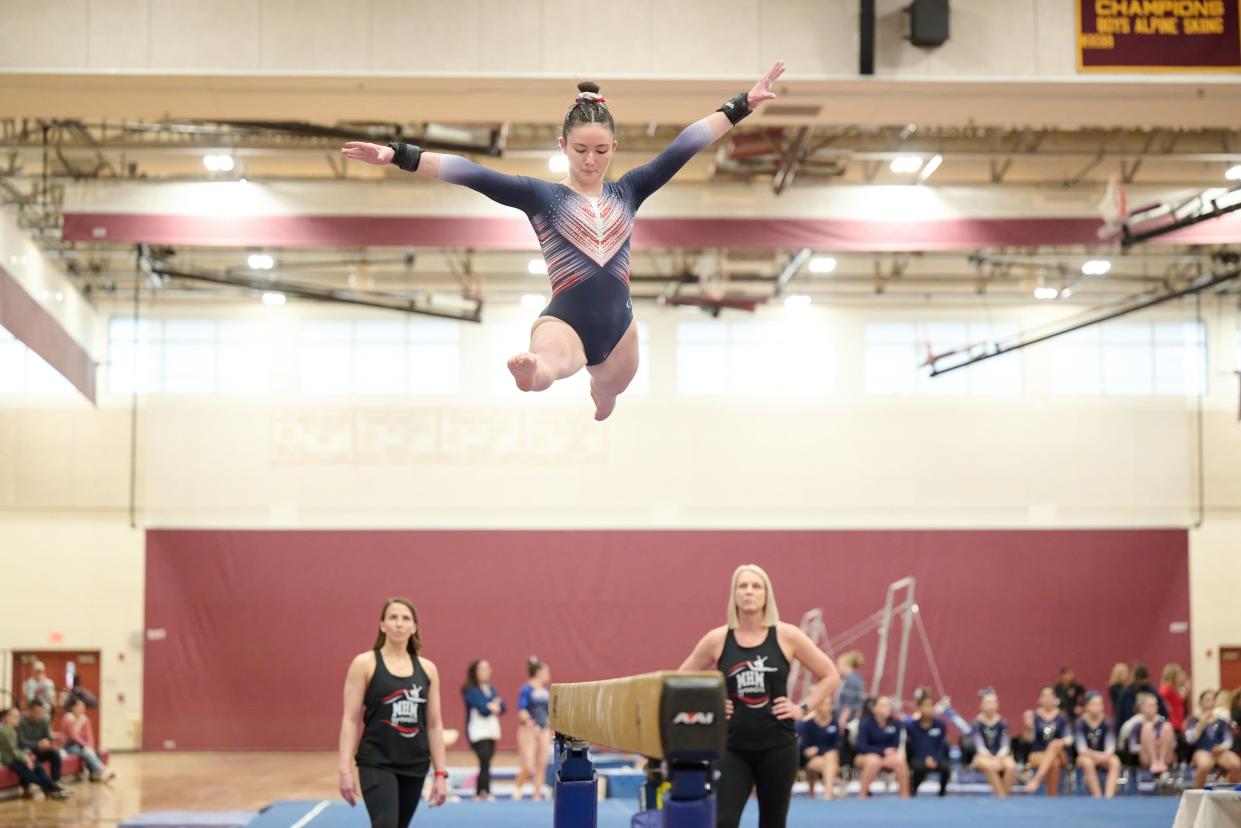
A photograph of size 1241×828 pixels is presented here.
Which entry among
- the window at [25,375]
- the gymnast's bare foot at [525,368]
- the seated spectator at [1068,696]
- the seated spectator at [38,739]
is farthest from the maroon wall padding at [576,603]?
the gymnast's bare foot at [525,368]

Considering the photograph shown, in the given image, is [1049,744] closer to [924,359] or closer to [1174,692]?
[1174,692]

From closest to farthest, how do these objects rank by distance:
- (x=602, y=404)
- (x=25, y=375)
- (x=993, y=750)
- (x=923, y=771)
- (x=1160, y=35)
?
(x=602, y=404) → (x=1160, y=35) → (x=923, y=771) → (x=993, y=750) → (x=25, y=375)

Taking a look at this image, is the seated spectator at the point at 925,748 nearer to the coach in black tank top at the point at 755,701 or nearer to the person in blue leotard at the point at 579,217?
the coach in black tank top at the point at 755,701

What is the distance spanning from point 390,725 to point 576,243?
284cm

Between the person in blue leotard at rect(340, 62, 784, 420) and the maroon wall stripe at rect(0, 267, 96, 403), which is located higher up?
the maroon wall stripe at rect(0, 267, 96, 403)

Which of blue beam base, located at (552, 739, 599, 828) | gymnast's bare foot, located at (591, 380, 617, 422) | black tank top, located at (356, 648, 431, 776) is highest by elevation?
gymnast's bare foot, located at (591, 380, 617, 422)

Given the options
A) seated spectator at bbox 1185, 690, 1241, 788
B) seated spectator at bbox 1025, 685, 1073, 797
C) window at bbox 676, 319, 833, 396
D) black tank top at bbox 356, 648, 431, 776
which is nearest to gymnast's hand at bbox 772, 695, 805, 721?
black tank top at bbox 356, 648, 431, 776

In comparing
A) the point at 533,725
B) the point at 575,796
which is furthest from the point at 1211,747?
the point at 575,796

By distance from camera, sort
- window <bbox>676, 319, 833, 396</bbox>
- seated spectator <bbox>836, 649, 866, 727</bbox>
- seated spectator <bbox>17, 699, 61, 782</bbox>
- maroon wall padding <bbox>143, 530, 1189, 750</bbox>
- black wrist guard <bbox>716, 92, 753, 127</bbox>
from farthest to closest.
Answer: window <bbox>676, 319, 833, 396</bbox>
maroon wall padding <bbox>143, 530, 1189, 750</bbox>
seated spectator <bbox>836, 649, 866, 727</bbox>
seated spectator <bbox>17, 699, 61, 782</bbox>
black wrist guard <bbox>716, 92, 753, 127</bbox>

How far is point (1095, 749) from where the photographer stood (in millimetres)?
14828

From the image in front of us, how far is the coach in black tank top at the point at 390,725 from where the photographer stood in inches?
241

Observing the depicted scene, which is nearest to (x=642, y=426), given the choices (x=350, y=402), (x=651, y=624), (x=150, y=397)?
(x=651, y=624)

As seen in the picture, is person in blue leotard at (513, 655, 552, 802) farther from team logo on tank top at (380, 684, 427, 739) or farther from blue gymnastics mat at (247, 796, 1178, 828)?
team logo on tank top at (380, 684, 427, 739)

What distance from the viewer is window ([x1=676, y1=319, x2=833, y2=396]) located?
22.5 meters
